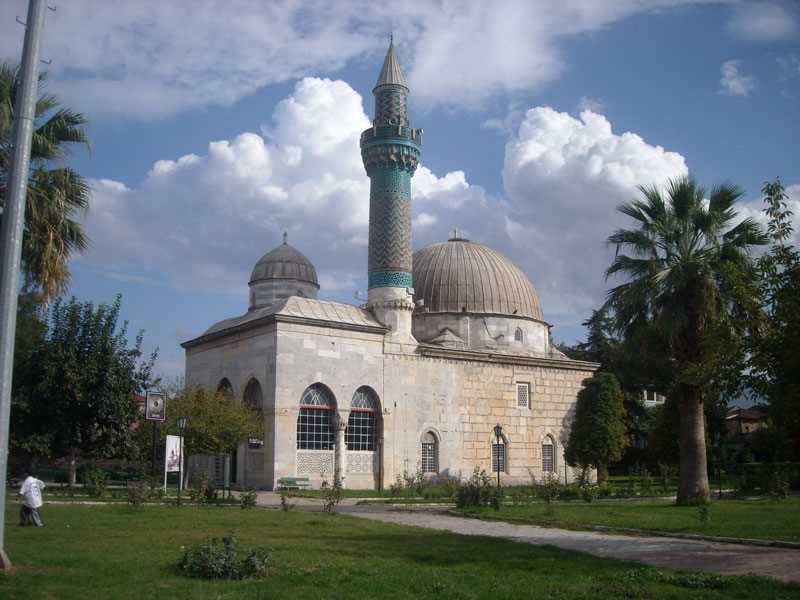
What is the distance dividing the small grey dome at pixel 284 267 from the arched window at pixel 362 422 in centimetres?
695

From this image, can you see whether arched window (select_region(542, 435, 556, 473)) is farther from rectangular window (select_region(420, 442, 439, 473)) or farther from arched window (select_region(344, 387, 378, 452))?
arched window (select_region(344, 387, 378, 452))

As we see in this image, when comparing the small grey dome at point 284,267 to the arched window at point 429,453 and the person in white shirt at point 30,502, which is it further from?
the person in white shirt at point 30,502

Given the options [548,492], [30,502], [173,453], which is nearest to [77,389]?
[173,453]

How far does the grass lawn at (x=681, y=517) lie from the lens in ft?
47.3

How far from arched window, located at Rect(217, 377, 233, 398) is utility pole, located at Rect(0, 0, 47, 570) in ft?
79.1

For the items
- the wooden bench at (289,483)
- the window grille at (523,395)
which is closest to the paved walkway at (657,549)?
the wooden bench at (289,483)

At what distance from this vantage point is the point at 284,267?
36469mm

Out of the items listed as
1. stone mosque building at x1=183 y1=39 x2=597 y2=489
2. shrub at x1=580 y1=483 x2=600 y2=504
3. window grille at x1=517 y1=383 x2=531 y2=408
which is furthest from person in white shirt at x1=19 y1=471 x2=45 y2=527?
window grille at x1=517 y1=383 x2=531 y2=408

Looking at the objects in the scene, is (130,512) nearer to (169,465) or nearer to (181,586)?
(169,465)

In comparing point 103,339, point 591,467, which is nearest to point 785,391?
point 103,339

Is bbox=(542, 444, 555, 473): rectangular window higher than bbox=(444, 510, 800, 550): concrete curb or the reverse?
higher

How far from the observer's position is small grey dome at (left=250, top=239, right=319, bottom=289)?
36344mm

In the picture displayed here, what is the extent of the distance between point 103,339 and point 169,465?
4.02 meters

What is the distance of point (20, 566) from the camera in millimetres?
8836
